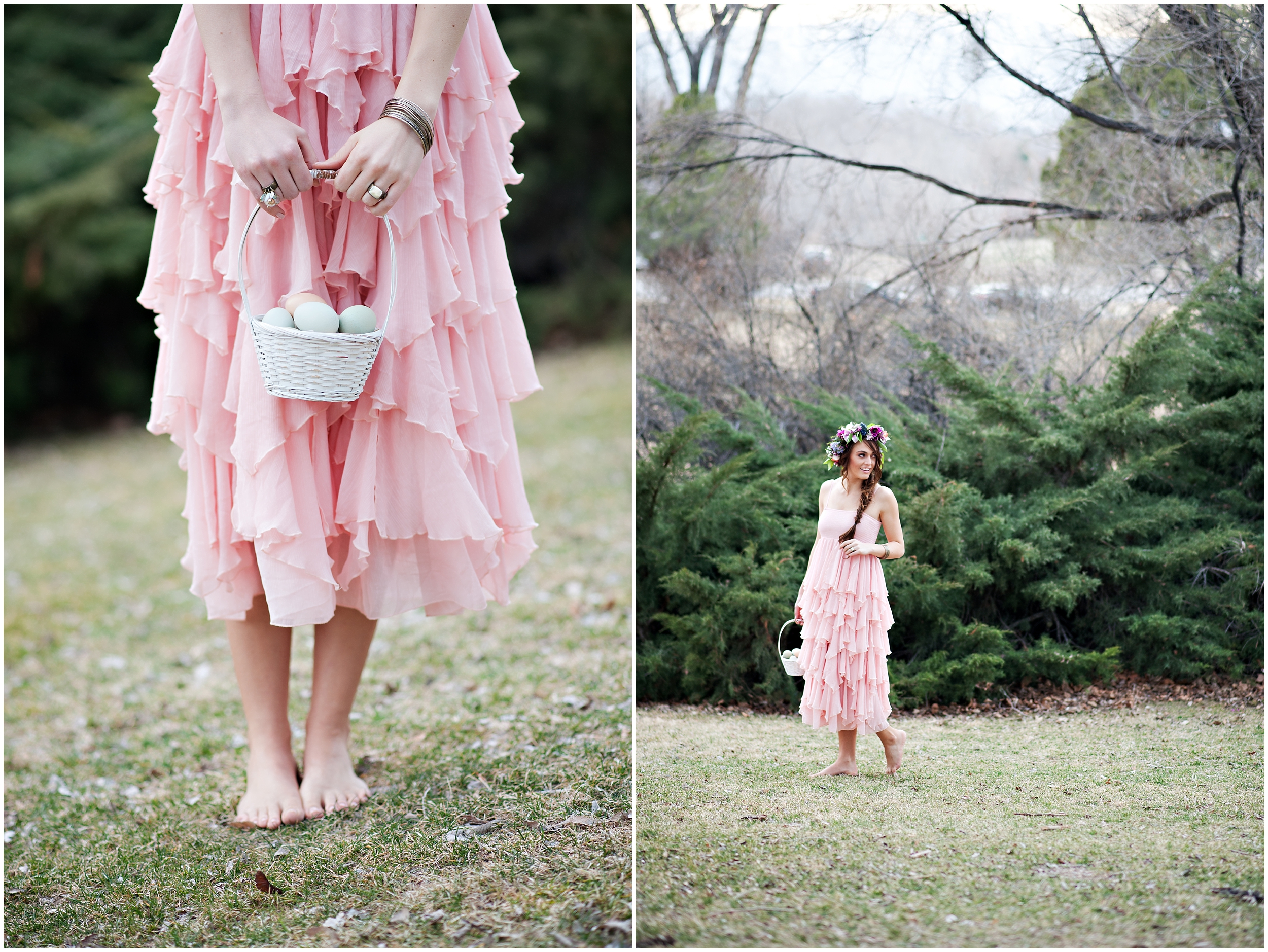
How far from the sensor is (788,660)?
5.23ft

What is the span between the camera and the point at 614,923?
4.84ft

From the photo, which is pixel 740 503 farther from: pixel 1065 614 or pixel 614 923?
pixel 614 923

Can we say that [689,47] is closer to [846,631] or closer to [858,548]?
[858,548]

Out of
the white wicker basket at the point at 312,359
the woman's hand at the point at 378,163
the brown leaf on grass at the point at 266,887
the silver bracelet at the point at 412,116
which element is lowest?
the brown leaf on grass at the point at 266,887

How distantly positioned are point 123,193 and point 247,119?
6375 millimetres

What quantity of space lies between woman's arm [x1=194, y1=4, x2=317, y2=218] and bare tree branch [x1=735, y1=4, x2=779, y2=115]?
905 millimetres

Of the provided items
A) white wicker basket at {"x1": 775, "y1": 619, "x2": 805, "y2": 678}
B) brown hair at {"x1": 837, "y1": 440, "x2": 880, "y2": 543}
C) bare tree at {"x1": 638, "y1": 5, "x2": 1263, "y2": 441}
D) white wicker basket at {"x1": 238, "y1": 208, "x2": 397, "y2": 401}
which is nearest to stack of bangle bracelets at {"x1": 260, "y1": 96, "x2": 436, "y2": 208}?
white wicker basket at {"x1": 238, "y1": 208, "x2": 397, "y2": 401}

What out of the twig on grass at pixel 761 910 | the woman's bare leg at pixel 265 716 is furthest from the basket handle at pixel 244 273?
the twig on grass at pixel 761 910

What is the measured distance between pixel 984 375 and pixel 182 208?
4.69ft

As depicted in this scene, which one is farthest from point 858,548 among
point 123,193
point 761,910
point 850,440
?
point 123,193

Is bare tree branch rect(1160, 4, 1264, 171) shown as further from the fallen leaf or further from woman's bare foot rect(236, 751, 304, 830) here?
woman's bare foot rect(236, 751, 304, 830)

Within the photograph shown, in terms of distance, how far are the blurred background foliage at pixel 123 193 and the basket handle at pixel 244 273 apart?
19.6 feet

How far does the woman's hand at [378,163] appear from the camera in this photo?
143 cm

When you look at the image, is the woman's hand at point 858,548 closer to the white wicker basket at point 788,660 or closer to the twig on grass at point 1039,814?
the white wicker basket at point 788,660
